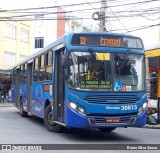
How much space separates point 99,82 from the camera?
36.1ft

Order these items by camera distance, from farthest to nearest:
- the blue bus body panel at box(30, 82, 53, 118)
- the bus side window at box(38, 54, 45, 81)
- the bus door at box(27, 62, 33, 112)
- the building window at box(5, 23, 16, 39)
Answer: the building window at box(5, 23, 16, 39) < the bus door at box(27, 62, 33, 112) < the bus side window at box(38, 54, 45, 81) < the blue bus body panel at box(30, 82, 53, 118)

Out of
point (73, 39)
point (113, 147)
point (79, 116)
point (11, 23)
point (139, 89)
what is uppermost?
point (11, 23)

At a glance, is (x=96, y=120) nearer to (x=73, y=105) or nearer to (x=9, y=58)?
(x=73, y=105)

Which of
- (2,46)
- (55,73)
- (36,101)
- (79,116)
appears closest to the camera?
(79,116)

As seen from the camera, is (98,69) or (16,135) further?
(16,135)

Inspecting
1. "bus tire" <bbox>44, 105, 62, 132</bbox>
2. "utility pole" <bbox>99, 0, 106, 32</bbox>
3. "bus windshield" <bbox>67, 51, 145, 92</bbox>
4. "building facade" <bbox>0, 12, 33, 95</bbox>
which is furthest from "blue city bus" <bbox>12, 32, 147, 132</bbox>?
"building facade" <bbox>0, 12, 33, 95</bbox>

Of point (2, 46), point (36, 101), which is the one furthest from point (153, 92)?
point (2, 46)

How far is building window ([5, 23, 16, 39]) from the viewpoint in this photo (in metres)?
43.0

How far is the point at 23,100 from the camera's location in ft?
62.8

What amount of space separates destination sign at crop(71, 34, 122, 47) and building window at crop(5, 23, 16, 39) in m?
32.6

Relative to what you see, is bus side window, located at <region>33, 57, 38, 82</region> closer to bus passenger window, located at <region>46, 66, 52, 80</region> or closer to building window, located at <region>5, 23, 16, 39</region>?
bus passenger window, located at <region>46, 66, 52, 80</region>

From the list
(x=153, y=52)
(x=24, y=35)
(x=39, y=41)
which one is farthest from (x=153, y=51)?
(x=39, y=41)

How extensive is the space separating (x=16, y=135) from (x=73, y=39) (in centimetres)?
357

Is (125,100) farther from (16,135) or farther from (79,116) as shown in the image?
(16,135)
